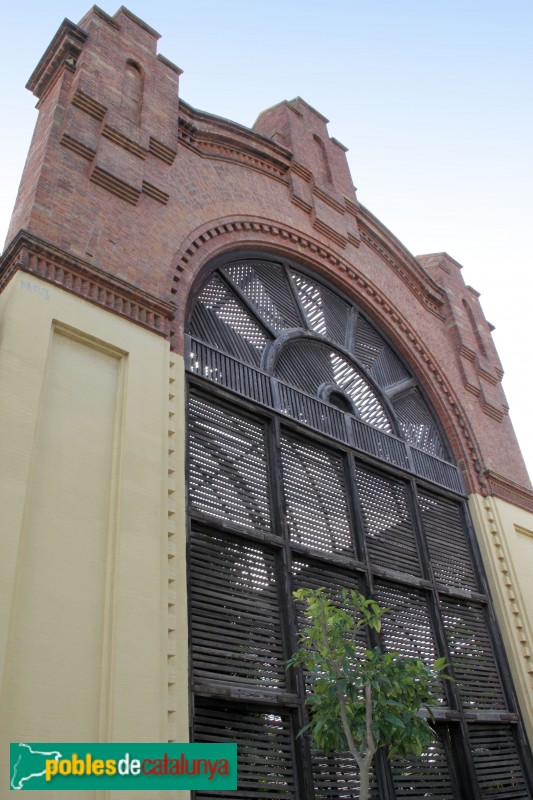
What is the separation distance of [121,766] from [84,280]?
14.5 feet

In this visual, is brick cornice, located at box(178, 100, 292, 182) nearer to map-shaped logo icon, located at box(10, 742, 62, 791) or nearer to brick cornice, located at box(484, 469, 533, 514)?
brick cornice, located at box(484, 469, 533, 514)

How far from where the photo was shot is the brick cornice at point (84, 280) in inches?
273

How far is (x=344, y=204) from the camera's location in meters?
12.9

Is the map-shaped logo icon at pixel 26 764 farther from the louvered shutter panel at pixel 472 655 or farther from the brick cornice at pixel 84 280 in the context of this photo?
the louvered shutter panel at pixel 472 655

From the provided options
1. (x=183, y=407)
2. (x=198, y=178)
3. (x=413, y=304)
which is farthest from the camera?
Result: (x=413, y=304)

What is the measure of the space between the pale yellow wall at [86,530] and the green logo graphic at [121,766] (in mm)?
83

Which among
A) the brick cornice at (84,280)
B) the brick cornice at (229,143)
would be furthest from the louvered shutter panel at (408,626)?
the brick cornice at (229,143)

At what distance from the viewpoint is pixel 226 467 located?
26.2 ft

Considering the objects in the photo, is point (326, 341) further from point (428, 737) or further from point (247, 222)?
point (428, 737)

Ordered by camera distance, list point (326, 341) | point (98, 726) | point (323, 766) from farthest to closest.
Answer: point (326, 341) → point (323, 766) → point (98, 726)

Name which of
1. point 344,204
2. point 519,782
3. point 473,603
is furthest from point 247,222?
point 519,782

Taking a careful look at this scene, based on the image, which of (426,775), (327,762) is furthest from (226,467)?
(426,775)

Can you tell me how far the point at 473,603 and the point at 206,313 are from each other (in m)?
5.56

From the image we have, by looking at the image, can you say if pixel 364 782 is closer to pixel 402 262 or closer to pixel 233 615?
pixel 233 615
